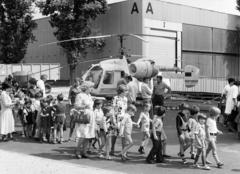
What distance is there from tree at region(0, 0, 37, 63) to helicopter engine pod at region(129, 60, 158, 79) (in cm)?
2442

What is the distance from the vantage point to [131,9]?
119 feet

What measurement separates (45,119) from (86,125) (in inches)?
92.7

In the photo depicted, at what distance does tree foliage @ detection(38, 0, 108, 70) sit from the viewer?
33.8 metres

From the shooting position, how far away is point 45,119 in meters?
10.6

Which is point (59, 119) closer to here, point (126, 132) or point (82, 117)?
point (82, 117)

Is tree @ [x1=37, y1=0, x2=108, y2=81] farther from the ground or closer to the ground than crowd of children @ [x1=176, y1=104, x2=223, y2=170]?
farther from the ground

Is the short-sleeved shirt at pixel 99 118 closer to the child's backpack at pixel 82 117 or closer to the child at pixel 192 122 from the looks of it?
the child's backpack at pixel 82 117

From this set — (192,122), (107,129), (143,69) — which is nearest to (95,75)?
(143,69)

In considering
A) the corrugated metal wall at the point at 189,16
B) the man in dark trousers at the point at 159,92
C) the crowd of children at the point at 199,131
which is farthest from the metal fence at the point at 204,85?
the crowd of children at the point at 199,131

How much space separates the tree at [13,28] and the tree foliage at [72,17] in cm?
551

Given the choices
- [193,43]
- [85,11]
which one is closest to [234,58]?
[193,43]

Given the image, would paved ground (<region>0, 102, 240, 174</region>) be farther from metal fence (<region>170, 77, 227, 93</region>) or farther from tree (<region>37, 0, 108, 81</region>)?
tree (<region>37, 0, 108, 81</region>)

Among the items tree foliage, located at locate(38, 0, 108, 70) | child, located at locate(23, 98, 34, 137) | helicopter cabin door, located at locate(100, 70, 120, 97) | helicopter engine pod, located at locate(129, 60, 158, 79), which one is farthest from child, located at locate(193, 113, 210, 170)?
tree foliage, located at locate(38, 0, 108, 70)

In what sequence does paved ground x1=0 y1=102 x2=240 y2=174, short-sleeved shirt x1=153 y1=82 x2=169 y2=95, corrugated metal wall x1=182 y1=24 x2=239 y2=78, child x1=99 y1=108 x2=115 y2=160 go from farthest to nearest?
corrugated metal wall x1=182 y1=24 x2=239 y2=78, short-sleeved shirt x1=153 y1=82 x2=169 y2=95, child x1=99 y1=108 x2=115 y2=160, paved ground x1=0 y1=102 x2=240 y2=174
